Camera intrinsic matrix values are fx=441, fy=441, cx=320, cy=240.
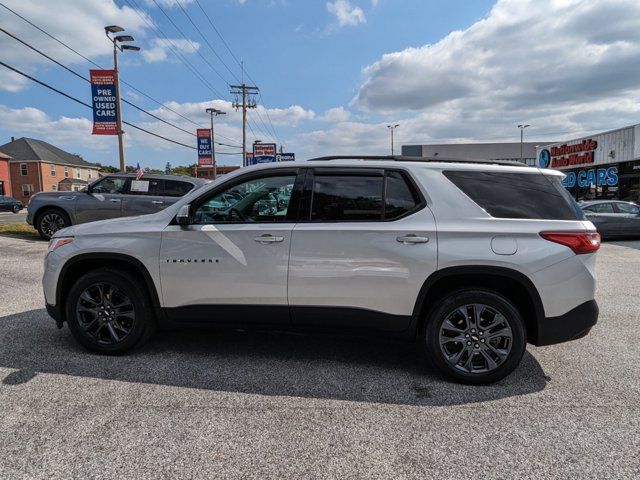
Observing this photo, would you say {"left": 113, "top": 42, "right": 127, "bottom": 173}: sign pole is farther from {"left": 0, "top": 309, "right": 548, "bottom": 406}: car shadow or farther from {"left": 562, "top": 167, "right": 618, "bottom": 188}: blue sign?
{"left": 562, "top": 167, "right": 618, "bottom": 188}: blue sign

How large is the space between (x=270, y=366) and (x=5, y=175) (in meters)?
62.5

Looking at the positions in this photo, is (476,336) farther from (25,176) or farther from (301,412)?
(25,176)

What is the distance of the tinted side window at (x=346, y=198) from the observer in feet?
11.9

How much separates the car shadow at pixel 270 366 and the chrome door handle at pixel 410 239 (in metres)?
0.95

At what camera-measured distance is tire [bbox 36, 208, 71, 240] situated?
36.6ft

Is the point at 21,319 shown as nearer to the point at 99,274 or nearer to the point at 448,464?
the point at 99,274

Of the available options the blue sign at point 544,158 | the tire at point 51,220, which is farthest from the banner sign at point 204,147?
the blue sign at point 544,158

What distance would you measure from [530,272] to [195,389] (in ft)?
8.96

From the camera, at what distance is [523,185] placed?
141 inches

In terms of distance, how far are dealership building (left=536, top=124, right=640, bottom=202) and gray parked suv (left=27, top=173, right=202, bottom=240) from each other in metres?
23.3

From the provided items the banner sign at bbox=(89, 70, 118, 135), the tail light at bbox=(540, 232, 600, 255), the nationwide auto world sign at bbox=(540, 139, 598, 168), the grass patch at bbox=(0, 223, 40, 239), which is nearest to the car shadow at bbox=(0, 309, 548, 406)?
the tail light at bbox=(540, 232, 600, 255)

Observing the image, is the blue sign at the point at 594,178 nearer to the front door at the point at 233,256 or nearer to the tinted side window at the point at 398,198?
the tinted side window at the point at 398,198

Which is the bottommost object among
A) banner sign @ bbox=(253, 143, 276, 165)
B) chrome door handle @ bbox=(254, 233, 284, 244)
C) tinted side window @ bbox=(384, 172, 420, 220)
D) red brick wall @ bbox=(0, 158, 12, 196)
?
chrome door handle @ bbox=(254, 233, 284, 244)

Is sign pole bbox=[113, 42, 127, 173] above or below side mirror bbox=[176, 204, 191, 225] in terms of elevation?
above
